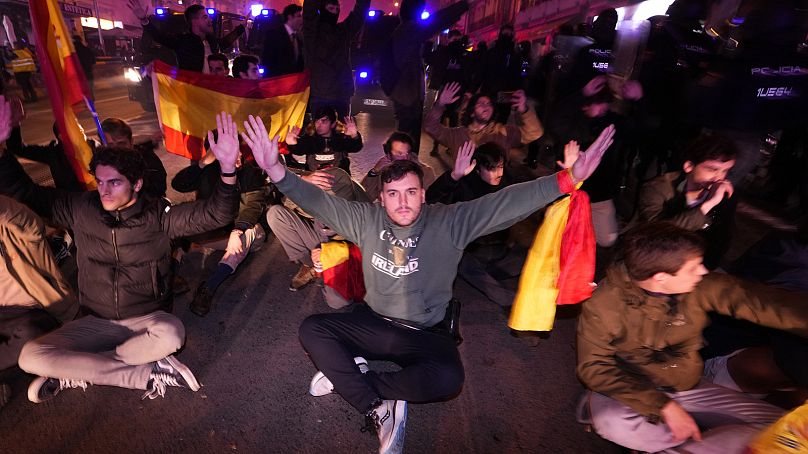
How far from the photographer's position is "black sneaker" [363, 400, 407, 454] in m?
2.73

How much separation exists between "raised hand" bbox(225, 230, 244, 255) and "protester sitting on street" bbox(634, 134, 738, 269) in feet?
12.1

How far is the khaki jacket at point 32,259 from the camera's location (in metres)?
2.86

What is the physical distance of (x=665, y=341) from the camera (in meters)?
2.53

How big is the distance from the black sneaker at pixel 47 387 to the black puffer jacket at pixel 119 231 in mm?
476

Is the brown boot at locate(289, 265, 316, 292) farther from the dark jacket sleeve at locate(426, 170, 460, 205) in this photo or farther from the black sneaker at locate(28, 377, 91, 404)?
the black sneaker at locate(28, 377, 91, 404)

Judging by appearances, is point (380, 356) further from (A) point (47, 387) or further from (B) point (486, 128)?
(B) point (486, 128)

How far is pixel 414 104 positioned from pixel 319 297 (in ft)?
13.3

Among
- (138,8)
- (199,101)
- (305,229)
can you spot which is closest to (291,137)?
(199,101)

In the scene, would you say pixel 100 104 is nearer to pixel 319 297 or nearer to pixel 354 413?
pixel 319 297

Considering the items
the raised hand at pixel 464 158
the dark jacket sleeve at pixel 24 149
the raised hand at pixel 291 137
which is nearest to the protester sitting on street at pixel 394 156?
the raised hand at pixel 464 158

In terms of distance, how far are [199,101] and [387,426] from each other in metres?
4.24

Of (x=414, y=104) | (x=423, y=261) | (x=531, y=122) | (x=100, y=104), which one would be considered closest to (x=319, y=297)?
(x=423, y=261)

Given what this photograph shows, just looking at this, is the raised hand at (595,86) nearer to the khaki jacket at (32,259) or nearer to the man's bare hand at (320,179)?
the man's bare hand at (320,179)

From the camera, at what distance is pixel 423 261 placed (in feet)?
9.57
